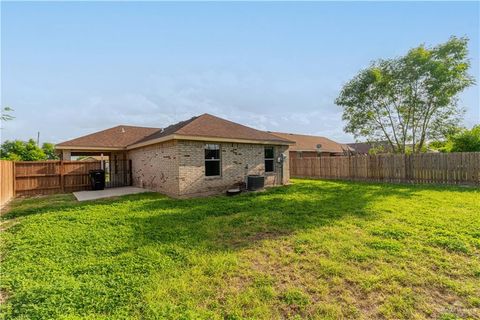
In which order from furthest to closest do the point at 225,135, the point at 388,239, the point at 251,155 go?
Result: 1. the point at 251,155
2. the point at 225,135
3. the point at 388,239

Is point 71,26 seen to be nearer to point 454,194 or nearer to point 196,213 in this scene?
point 196,213

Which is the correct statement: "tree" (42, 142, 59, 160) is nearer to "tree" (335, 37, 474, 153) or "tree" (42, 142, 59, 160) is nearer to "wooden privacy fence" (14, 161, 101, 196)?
"wooden privacy fence" (14, 161, 101, 196)

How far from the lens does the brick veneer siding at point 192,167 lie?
10000mm

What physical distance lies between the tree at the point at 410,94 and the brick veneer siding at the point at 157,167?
12.9 metres

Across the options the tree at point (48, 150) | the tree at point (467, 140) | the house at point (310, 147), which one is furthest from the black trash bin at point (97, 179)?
the tree at point (48, 150)

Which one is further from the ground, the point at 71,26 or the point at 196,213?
the point at 71,26

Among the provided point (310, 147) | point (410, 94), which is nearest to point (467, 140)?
point (410, 94)

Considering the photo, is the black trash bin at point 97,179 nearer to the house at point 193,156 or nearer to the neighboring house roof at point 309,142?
the house at point 193,156

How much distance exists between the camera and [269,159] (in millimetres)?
13305

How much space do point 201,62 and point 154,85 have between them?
770 centimetres

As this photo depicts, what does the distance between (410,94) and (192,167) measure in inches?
542

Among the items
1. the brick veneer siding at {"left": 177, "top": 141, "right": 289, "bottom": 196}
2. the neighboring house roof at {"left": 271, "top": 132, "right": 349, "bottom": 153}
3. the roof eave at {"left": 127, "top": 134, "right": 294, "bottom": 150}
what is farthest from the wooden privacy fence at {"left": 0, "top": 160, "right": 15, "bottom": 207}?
the neighboring house roof at {"left": 271, "top": 132, "right": 349, "bottom": 153}

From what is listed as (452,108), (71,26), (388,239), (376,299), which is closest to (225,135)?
(71,26)

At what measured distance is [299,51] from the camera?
1134 centimetres
